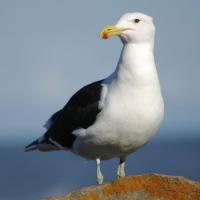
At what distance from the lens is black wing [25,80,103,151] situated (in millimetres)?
18609

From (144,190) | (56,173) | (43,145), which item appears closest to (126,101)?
(144,190)

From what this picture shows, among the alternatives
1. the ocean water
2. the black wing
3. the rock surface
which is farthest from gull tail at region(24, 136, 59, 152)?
the ocean water

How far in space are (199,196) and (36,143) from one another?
6149mm

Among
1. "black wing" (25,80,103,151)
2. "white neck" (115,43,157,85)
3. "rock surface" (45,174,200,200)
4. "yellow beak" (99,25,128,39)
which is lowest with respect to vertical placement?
"rock surface" (45,174,200,200)

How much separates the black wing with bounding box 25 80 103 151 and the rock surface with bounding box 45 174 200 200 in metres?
2.85

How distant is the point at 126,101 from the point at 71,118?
2.15 m

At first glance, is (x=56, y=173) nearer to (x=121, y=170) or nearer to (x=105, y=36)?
(x=121, y=170)

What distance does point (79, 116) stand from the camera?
63.0 ft

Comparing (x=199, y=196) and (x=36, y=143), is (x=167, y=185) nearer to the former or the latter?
(x=199, y=196)

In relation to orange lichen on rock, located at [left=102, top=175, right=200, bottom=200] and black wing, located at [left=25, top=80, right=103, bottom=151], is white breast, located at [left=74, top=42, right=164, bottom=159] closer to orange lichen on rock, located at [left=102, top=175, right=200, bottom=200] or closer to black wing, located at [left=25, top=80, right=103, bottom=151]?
black wing, located at [left=25, top=80, right=103, bottom=151]

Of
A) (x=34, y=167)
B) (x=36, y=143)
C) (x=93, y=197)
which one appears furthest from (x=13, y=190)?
(x=93, y=197)

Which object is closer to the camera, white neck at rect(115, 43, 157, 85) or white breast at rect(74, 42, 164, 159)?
white breast at rect(74, 42, 164, 159)

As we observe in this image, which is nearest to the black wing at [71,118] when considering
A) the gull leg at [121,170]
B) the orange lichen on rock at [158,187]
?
the gull leg at [121,170]

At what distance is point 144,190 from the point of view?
15539 millimetres
